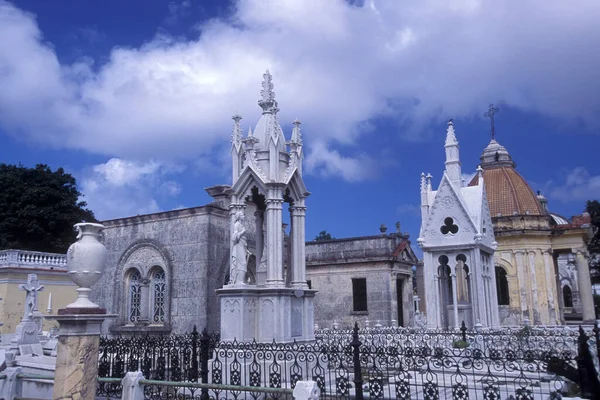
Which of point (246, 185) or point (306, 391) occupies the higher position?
point (246, 185)

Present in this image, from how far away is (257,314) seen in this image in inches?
469

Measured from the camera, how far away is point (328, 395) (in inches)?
402

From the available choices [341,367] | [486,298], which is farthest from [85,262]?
[486,298]

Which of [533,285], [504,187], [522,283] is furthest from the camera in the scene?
[504,187]

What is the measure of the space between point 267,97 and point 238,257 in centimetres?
434

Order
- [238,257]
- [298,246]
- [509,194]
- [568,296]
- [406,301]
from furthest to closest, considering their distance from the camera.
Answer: [568,296] → [509,194] → [406,301] → [298,246] → [238,257]

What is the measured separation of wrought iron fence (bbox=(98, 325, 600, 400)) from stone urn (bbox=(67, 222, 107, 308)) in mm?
2588

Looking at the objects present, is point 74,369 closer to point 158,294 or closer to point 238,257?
point 238,257

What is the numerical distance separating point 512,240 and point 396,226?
6275mm

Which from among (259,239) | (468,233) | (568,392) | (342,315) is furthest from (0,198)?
(568,392)

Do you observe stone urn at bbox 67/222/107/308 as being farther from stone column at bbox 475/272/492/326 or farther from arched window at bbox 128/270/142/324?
arched window at bbox 128/270/142/324

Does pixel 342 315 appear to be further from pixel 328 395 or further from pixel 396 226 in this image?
pixel 328 395

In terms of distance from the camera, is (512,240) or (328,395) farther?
(512,240)

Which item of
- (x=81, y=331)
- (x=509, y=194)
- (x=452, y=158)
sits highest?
(x=509, y=194)
